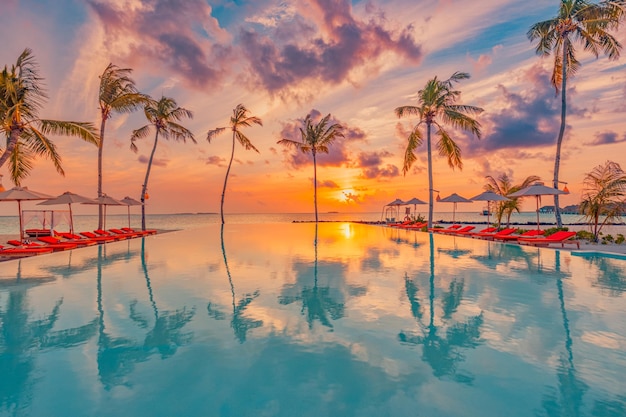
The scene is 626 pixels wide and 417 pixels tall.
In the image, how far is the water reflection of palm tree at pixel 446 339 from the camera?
3.81 meters

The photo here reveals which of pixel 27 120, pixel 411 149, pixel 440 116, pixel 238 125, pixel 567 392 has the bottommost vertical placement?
pixel 567 392

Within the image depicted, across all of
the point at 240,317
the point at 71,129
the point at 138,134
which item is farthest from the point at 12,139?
the point at 240,317

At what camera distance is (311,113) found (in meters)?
36.5

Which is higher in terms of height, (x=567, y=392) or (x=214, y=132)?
(x=214, y=132)

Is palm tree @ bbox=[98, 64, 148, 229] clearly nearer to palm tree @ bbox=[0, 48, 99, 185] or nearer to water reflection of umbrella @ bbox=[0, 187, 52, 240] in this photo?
palm tree @ bbox=[0, 48, 99, 185]

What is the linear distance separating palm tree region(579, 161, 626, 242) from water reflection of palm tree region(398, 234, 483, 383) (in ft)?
46.9

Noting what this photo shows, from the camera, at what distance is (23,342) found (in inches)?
180

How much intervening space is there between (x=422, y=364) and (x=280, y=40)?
22.5 metres

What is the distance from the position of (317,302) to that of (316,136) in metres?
30.1

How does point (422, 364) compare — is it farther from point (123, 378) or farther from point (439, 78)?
point (439, 78)

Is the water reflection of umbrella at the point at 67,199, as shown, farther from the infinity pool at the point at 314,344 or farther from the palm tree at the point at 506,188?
the palm tree at the point at 506,188

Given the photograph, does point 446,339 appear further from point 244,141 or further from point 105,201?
point 244,141

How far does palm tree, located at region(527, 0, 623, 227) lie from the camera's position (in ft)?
54.4

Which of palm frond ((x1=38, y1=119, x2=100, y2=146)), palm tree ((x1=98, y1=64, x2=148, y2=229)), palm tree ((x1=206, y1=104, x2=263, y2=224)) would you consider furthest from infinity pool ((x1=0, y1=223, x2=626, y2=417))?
palm tree ((x1=206, y1=104, x2=263, y2=224))
